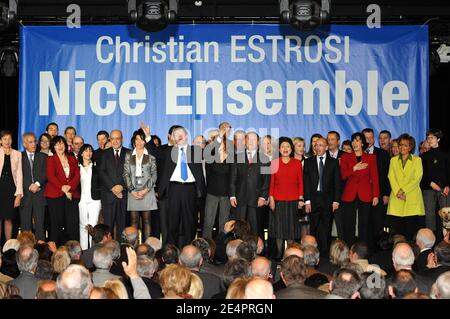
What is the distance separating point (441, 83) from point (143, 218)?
5.67 m

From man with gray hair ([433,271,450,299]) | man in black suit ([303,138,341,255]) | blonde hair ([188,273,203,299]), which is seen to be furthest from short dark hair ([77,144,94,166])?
man with gray hair ([433,271,450,299])

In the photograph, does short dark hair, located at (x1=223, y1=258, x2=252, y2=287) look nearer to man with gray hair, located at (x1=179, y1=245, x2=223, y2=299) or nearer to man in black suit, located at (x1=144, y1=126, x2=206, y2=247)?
man with gray hair, located at (x1=179, y1=245, x2=223, y2=299)

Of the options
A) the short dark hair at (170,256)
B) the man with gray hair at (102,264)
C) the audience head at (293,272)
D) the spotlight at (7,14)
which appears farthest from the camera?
the spotlight at (7,14)

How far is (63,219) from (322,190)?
3.05m

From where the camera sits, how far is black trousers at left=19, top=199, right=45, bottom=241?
32.7ft

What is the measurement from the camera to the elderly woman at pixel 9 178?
9.95m

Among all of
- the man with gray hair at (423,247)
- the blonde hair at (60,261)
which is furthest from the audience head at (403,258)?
the blonde hair at (60,261)

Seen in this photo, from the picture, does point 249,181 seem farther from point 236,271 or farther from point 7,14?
point 236,271

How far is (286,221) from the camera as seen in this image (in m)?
9.71

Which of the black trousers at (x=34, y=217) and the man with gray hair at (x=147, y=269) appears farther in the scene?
the black trousers at (x=34, y=217)

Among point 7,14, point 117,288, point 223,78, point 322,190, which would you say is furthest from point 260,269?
point 223,78

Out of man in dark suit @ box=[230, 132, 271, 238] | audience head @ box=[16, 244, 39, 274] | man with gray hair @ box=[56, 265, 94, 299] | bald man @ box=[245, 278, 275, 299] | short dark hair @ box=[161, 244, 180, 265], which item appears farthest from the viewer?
man in dark suit @ box=[230, 132, 271, 238]

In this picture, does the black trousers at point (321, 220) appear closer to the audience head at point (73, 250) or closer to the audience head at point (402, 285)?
the audience head at point (73, 250)

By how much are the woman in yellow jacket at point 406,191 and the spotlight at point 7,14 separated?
4.68m
